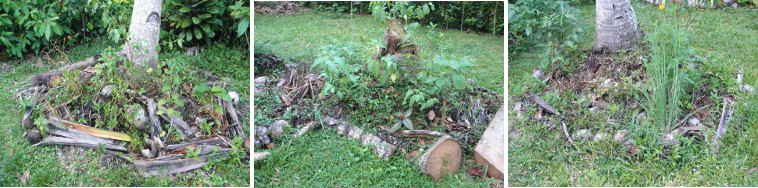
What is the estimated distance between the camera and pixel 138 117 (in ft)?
12.0

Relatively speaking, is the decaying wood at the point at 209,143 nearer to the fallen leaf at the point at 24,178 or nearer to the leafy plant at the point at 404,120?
the fallen leaf at the point at 24,178

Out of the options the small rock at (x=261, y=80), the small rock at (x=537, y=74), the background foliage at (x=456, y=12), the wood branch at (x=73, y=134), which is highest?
the background foliage at (x=456, y=12)

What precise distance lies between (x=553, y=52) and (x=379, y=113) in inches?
64.7

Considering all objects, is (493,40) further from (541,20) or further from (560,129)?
(541,20)

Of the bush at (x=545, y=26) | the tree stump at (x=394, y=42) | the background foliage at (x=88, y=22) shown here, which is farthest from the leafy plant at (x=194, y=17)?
the bush at (x=545, y=26)

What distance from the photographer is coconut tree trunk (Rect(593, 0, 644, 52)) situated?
420 cm

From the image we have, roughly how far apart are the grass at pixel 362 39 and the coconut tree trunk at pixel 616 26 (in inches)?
54.0

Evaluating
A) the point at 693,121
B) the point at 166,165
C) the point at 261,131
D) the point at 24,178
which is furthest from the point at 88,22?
the point at 693,121

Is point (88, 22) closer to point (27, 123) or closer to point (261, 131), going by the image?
point (27, 123)

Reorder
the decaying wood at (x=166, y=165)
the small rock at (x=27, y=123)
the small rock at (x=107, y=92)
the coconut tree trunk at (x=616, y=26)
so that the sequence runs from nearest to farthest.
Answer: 1. the decaying wood at (x=166, y=165)
2. the small rock at (x=27, y=123)
3. the small rock at (x=107, y=92)
4. the coconut tree trunk at (x=616, y=26)

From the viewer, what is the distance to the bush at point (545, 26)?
4246mm

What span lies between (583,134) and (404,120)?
47.9 inches

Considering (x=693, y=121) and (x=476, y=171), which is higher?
(x=693, y=121)

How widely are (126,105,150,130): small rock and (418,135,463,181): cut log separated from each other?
1.88 meters
